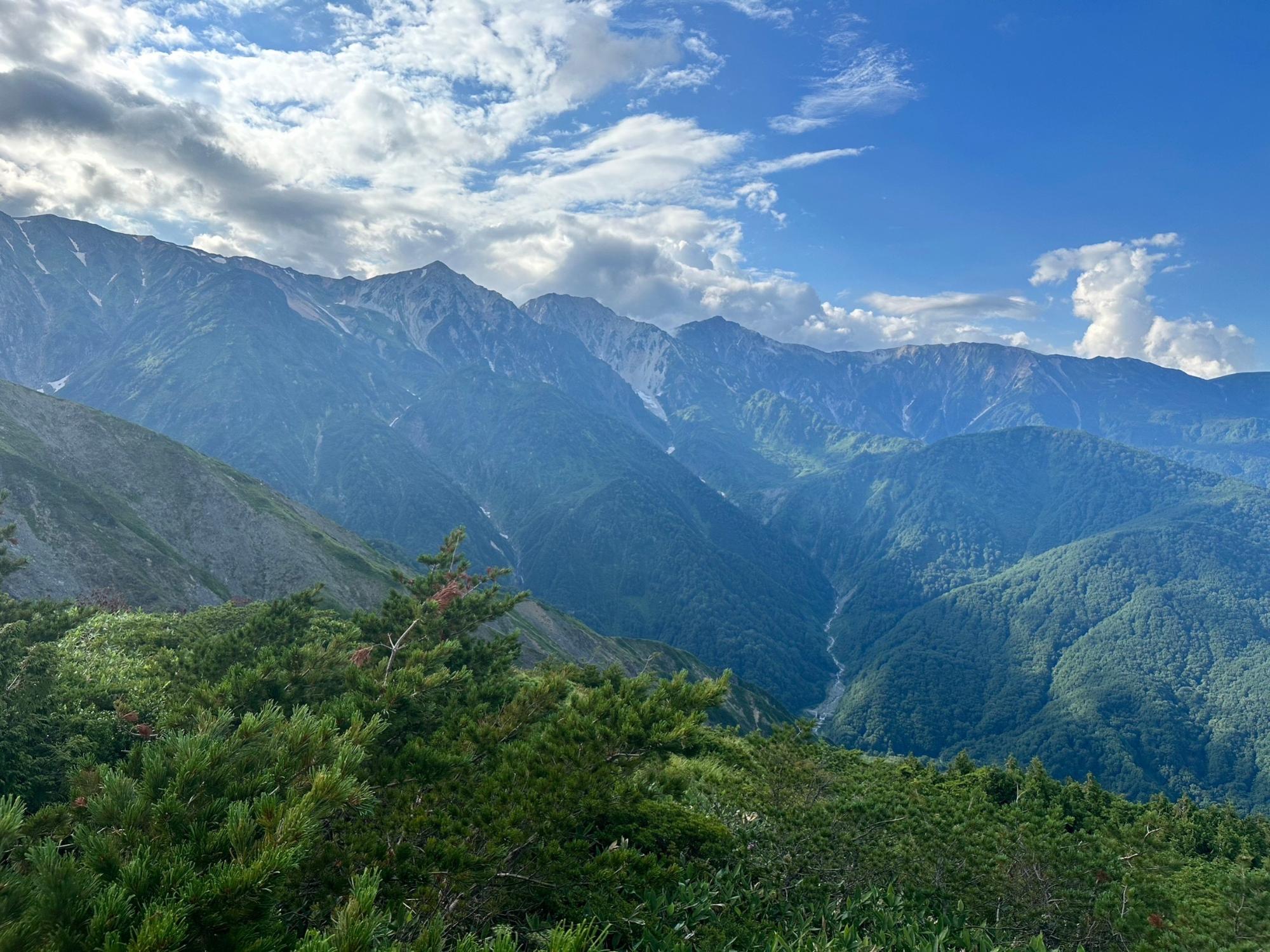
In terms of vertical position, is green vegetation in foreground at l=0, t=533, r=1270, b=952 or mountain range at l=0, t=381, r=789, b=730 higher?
green vegetation in foreground at l=0, t=533, r=1270, b=952

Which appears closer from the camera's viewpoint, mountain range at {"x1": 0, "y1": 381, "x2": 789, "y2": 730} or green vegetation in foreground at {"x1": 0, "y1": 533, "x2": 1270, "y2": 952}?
green vegetation in foreground at {"x1": 0, "y1": 533, "x2": 1270, "y2": 952}

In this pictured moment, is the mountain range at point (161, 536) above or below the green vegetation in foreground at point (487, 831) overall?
below

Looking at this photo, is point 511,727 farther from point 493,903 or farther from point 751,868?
A: point 751,868

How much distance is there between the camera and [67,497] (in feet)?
426

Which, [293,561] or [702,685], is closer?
[702,685]

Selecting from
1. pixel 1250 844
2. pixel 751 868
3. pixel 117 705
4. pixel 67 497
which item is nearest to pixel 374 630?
pixel 117 705

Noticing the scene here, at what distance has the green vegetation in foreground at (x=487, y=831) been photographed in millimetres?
8430

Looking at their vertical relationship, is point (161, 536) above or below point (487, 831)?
below

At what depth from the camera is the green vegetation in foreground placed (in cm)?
843

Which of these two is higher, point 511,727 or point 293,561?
point 511,727

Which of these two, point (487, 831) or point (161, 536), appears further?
point (161, 536)

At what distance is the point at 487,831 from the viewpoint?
13977 millimetres

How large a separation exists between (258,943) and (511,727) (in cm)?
1045

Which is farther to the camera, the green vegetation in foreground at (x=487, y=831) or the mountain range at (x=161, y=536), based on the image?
the mountain range at (x=161, y=536)
